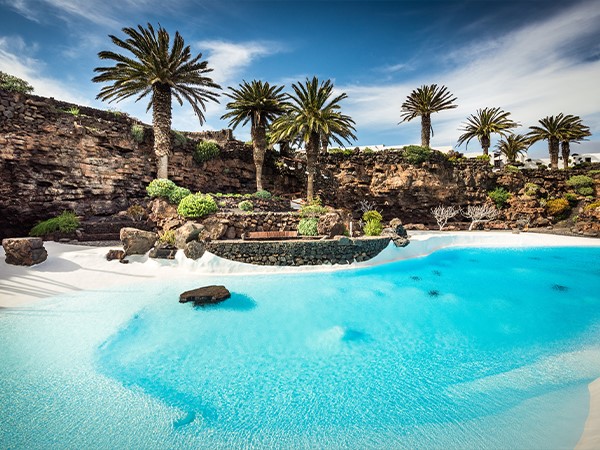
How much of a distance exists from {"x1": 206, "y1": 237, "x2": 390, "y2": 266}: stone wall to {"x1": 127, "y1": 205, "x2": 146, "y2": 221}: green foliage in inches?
268

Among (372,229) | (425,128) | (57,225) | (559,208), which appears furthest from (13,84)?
(559,208)

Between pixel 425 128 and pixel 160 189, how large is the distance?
29.2 meters

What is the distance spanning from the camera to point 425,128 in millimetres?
29094

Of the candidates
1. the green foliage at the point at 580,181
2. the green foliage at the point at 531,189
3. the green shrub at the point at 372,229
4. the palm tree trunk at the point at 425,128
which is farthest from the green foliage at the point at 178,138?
the green foliage at the point at 580,181

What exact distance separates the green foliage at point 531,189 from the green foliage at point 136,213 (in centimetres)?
3880

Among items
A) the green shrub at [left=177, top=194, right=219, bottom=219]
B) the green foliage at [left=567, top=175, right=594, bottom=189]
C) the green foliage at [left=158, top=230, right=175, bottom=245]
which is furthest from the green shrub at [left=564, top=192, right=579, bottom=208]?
the green foliage at [left=158, top=230, right=175, bottom=245]

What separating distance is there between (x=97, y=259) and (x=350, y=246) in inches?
522

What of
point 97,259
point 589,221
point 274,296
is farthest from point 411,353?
point 589,221

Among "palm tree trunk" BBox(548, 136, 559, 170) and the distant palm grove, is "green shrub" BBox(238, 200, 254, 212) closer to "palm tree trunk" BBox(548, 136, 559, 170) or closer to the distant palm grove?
the distant palm grove

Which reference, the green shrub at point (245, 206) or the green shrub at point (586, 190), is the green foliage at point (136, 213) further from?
the green shrub at point (586, 190)

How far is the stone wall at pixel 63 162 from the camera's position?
1406cm

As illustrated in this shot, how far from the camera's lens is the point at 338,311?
8.65 m

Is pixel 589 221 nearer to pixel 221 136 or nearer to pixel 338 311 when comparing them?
pixel 338 311

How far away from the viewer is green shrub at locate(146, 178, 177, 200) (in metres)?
15.7
